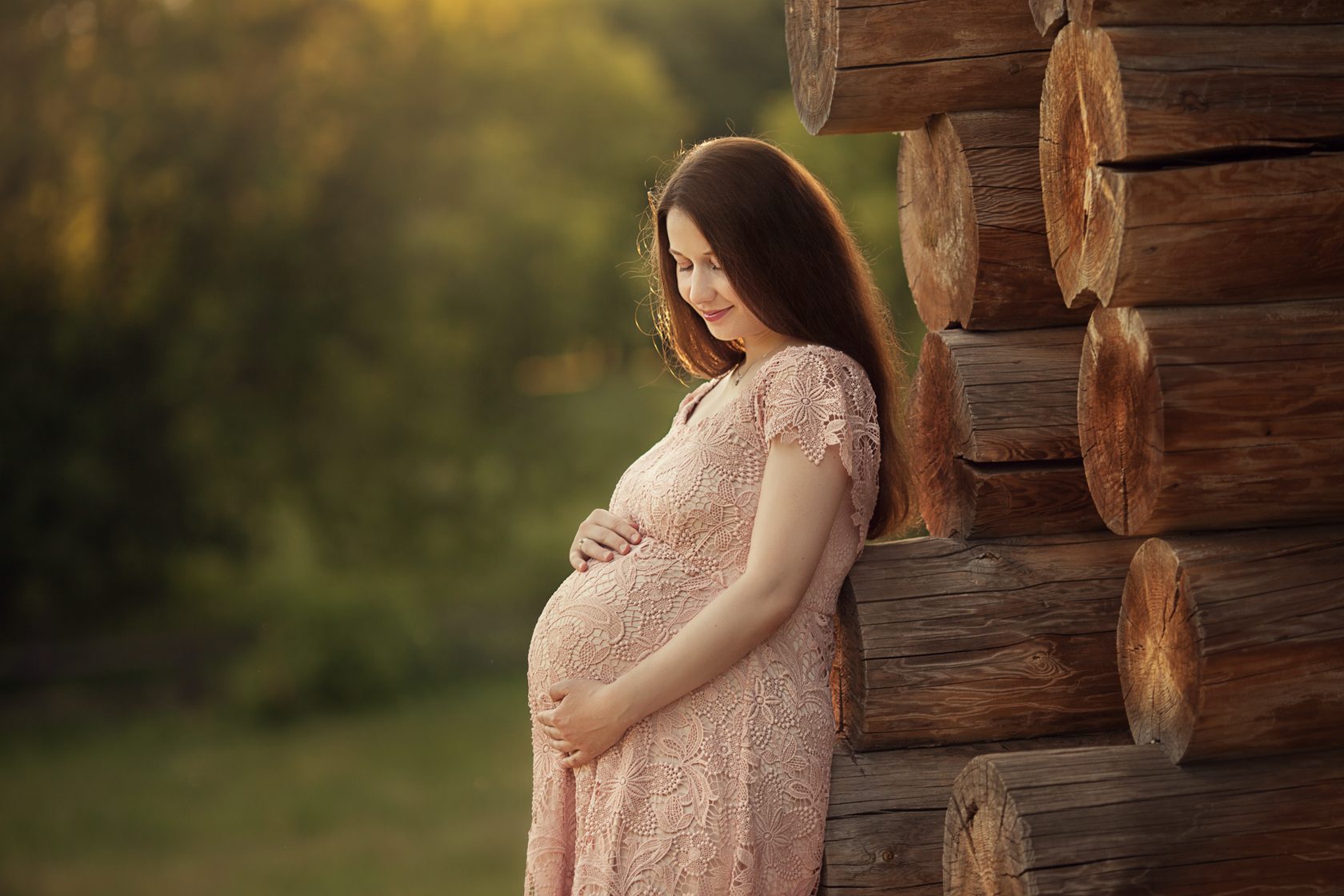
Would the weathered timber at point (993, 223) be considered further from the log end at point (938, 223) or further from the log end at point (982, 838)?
the log end at point (982, 838)

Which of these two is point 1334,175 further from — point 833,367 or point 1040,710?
point 1040,710

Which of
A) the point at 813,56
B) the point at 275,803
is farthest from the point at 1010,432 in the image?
the point at 275,803

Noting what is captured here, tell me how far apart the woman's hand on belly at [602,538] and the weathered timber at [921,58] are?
0.90 metres

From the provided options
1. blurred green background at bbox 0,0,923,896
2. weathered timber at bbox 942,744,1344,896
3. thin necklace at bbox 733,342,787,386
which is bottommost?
weathered timber at bbox 942,744,1344,896

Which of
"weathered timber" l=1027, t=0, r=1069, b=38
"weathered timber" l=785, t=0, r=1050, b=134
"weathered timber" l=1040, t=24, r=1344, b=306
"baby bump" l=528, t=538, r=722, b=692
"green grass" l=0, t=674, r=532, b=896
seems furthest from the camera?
"green grass" l=0, t=674, r=532, b=896

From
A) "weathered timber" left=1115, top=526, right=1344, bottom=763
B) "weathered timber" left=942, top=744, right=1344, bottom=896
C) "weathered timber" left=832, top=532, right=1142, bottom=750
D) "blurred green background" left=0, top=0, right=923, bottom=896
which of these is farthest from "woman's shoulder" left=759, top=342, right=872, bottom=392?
"blurred green background" left=0, top=0, right=923, bottom=896

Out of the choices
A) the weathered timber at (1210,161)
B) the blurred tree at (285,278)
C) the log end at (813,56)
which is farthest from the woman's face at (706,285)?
the blurred tree at (285,278)

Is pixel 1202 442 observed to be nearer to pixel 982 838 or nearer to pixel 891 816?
pixel 982 838

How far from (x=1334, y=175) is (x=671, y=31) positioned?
11.0 meters

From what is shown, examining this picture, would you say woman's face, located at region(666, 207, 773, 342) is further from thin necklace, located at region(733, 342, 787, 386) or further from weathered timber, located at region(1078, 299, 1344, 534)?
weathered timber, located at region(1078, 299, 1344, 534)

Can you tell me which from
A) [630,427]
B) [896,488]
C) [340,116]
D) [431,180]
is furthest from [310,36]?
[896,488]

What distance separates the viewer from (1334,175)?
2010 mm

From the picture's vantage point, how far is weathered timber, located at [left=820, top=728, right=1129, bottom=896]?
8.21 ft

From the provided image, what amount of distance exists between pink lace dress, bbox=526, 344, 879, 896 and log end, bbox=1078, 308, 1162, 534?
0.43 metres
